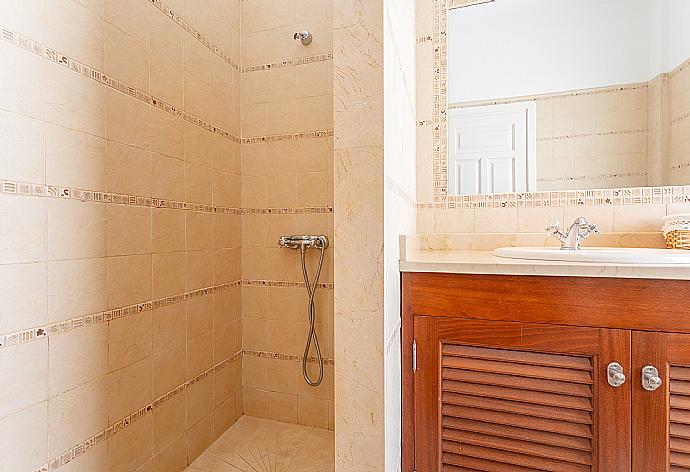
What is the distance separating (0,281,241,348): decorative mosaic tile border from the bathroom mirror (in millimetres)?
1249

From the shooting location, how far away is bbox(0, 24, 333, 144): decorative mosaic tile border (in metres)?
1.12

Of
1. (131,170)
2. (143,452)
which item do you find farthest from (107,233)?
Result: (143,452)

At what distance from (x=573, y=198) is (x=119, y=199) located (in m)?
1.69

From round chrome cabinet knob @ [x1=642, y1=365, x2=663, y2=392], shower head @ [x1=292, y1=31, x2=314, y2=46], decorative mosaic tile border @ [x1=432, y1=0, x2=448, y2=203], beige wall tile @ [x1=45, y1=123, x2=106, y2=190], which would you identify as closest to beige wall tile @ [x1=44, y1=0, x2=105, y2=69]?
beige wall tile @ [x1=45, y1=123, x2=106, y2=190]

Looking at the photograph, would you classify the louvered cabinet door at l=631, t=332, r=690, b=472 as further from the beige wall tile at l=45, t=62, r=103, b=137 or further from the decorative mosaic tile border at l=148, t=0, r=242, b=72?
the decorative mosaic tile border at l=148, t=0, r=242, b=72

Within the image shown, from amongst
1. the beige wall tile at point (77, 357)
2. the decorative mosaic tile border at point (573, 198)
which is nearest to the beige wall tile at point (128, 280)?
the beige wall tile at point (77, 357)

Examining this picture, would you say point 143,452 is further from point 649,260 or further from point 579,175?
point 579,175

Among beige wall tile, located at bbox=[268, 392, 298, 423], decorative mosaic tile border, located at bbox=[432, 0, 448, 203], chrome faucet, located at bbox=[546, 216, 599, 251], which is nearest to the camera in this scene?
chrome faucet, located at bbox=[546, 216, 599, 251]

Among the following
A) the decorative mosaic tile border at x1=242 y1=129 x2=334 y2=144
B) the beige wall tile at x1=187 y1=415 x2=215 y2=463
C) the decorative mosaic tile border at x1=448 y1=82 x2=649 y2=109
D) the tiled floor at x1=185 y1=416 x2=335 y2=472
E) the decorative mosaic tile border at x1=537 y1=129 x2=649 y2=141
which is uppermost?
the decorative mosaic tile border at x1=448 y1=82 x2=649 y2=109

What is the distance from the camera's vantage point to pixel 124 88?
4.81 ft

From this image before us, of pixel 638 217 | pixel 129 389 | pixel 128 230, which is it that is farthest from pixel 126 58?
pixel 638 217

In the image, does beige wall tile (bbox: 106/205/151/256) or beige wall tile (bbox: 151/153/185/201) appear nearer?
beige wall tile (bbox: 106/205/151/256)

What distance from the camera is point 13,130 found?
1.09 meters

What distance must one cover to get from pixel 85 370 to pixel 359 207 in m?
1.02
